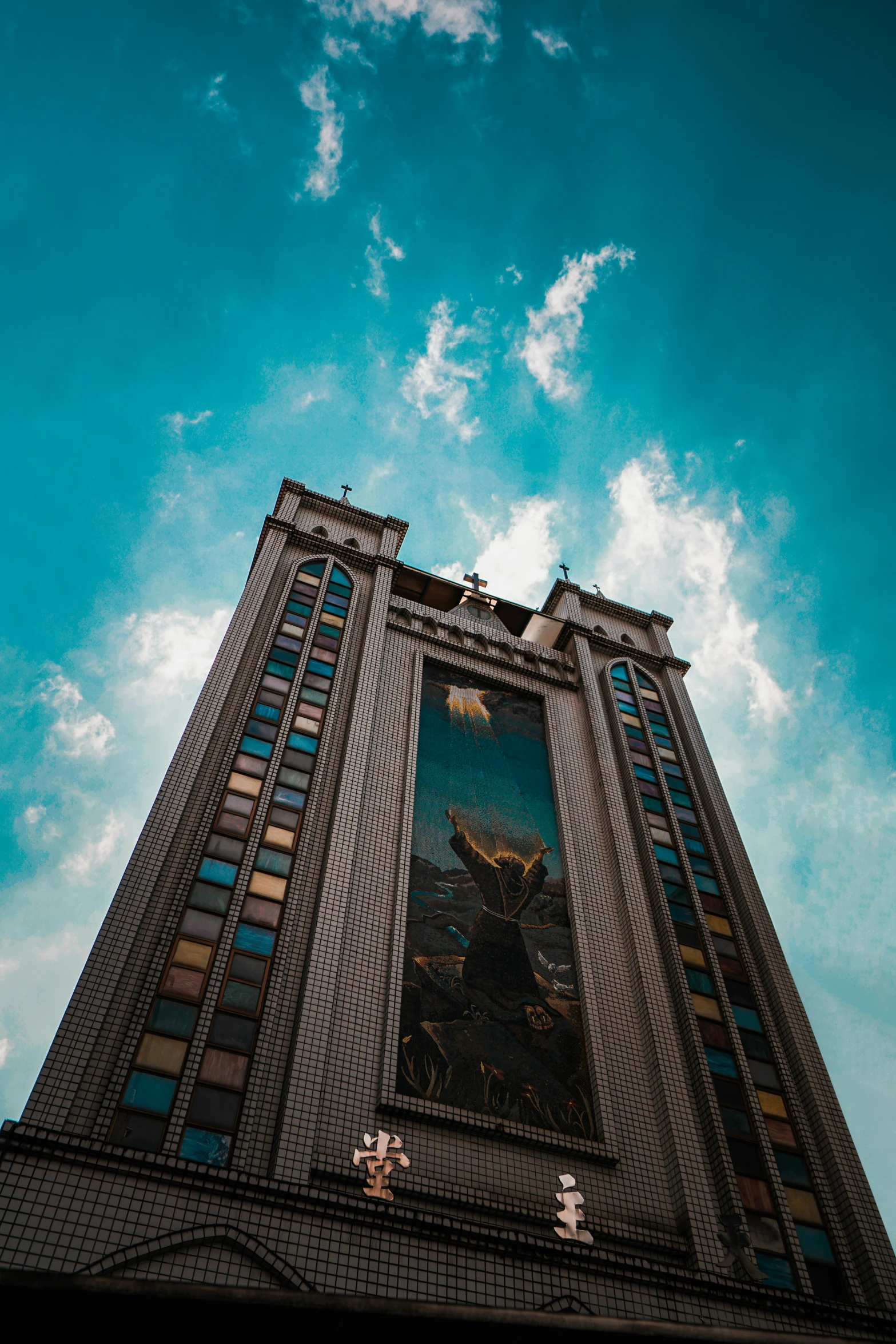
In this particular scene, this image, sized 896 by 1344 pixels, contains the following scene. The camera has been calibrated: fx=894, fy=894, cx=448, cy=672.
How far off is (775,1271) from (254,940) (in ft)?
26.9

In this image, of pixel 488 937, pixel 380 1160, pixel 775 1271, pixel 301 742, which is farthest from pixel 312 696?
pixel 775 1271

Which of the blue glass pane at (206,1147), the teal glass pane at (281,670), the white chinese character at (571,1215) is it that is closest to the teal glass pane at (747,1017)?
the white chinese character at (571,1215)

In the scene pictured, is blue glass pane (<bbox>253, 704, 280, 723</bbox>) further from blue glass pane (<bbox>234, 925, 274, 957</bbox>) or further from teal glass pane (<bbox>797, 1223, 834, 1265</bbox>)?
teal glass pane (<bbox>797, 1223, 834, 1265</bbox>)

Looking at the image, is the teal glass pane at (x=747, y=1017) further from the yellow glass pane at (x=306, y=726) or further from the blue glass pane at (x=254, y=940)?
the yellow glass pane at (x=306, y=726)

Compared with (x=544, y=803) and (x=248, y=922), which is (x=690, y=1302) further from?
(x=544, y=803)

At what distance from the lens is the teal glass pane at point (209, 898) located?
12875 millimetres

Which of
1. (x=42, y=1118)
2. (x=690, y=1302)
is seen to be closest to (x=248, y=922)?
(x=42, y=1118)

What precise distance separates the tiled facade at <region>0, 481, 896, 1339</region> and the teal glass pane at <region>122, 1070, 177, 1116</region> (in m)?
0.03

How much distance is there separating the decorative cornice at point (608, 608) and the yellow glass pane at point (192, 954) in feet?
55.5

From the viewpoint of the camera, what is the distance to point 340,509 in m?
25.3

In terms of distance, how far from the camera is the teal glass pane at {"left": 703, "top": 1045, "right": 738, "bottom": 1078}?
45.8 ft

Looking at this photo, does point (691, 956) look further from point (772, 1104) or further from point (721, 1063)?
point (772, 1104)

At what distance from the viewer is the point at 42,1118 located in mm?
9633

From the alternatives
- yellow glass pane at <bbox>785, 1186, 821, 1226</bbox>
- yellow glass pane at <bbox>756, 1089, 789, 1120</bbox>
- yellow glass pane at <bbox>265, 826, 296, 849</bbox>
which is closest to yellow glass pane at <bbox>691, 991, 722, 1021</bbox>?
yellow glass pane at <bbox>756, 1089, 789, 1120</bbox>
